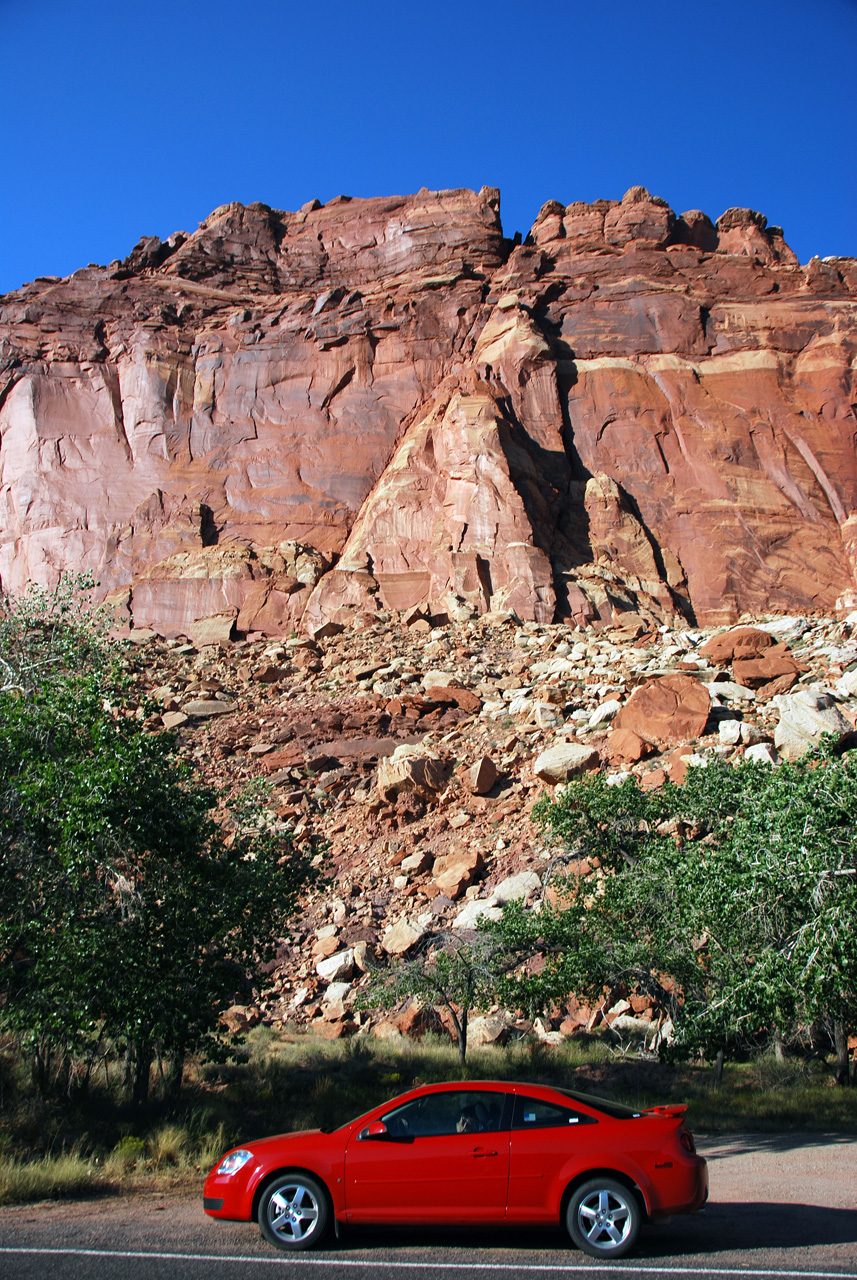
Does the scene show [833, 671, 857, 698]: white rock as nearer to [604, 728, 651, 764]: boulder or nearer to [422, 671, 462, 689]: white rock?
[604, 728, 651, 764]: boulder

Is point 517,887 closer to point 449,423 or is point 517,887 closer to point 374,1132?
point 374,1132

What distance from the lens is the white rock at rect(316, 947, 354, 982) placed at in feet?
54.6

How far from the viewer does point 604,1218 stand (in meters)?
5.32

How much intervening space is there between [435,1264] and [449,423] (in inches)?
1322

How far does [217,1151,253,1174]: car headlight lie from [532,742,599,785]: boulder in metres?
15.4

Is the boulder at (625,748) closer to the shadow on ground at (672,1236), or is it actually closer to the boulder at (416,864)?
the boulder at (416,864)

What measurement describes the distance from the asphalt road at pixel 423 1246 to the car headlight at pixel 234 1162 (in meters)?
0.44

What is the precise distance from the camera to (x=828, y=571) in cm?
3578

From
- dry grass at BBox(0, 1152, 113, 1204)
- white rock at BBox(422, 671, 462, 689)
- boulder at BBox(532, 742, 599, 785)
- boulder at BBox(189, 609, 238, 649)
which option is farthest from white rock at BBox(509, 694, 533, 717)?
dry grass at BBox(0, 1152, 113, 1204)

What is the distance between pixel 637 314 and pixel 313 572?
21.5 metres

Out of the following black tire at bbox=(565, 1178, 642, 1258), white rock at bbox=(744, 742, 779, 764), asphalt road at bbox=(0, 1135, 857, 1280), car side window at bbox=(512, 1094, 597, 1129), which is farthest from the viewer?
white rock at bbox=(744, 742, 779, 764)

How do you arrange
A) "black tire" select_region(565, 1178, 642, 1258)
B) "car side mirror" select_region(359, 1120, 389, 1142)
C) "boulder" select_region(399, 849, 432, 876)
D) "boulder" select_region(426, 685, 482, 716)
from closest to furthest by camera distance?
"black tire" select_region(565, 1178, 642, 1258)
"car side mirror" select_region(359, 1120, 389, 1142)
"boulder" select_region(399, 849, 432, 876)
"boulder" select_region(426, 685, 482, 716)

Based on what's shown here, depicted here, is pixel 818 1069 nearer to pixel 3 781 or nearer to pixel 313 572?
pixel 3 781

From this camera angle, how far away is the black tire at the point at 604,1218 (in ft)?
17.2
